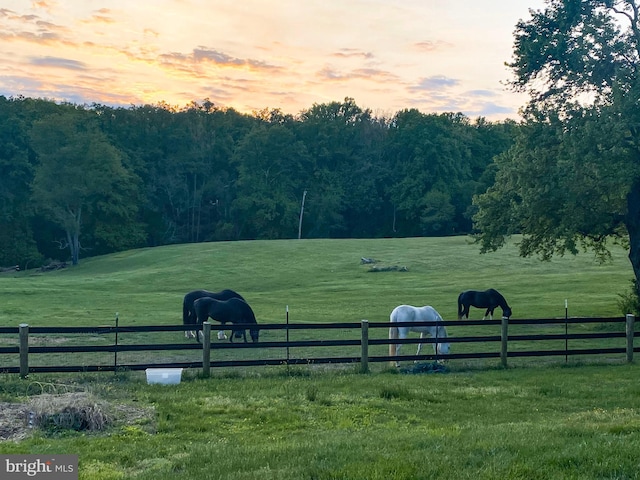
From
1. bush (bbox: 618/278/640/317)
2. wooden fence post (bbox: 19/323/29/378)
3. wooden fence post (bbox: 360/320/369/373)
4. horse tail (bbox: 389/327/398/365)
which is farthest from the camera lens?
bush (bbox: 618/278/640/317)

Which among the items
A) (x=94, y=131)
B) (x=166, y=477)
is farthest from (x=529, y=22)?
(x=94, y=131)

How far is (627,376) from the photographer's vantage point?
14.1 meters

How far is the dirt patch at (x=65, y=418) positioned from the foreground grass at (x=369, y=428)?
0.26 metres

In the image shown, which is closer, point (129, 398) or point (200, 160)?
point (129, 398)

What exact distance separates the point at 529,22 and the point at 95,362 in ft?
60.1

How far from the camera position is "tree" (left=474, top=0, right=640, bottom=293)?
2080 centimetres

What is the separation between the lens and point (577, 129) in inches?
857

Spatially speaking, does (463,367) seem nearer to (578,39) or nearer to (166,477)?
(166,477)

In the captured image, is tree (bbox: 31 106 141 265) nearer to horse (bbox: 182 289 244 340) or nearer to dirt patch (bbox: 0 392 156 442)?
horse (bbox: 182 289 244 340)

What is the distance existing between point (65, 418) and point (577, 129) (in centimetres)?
1853

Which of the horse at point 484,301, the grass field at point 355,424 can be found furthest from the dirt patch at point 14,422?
the horse at point 484,301

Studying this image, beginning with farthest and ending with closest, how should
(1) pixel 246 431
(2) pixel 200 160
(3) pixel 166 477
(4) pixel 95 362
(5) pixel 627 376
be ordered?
(2) pixel 200 160 < (4) pixel 95 362 < (5) pixel 627 376 < (1) pixel 246 431 < (3) pixel 166 477

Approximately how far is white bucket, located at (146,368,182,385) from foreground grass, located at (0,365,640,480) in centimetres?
20

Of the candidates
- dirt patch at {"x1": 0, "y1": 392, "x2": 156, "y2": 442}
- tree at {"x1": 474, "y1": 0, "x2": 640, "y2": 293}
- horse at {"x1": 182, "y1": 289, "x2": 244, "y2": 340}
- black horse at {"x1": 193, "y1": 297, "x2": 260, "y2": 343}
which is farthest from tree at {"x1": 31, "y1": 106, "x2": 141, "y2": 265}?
dirt patch at {"x1": 0, "y1": 392, "x2": 156, "y2": 442}
